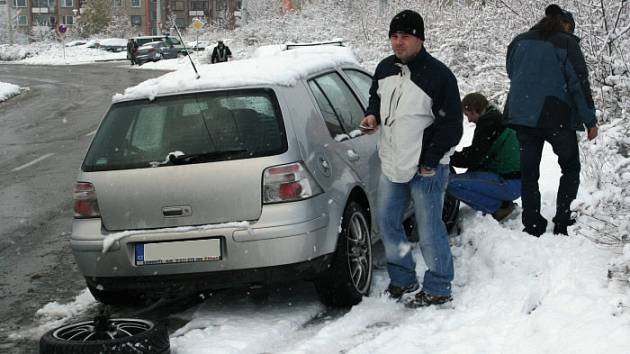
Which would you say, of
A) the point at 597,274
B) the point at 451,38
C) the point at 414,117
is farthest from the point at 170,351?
the point at 451,38

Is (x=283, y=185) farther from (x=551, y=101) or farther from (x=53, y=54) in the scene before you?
(x=53, y=54)

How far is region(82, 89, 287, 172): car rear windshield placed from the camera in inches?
204

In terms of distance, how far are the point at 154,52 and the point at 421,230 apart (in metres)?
45.6

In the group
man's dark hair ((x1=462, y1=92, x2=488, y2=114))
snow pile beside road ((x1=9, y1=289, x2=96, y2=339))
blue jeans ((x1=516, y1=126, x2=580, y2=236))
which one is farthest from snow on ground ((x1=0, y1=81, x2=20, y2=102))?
blue jeans ((x1=516, y1=126, x2=580, y2=236))

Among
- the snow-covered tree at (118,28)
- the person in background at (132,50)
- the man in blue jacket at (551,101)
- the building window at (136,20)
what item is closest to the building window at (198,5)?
the building window at (136,20)

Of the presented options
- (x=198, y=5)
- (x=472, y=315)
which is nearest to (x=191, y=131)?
(x=472, y=315)

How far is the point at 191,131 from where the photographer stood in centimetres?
533

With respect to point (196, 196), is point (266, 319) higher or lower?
lower

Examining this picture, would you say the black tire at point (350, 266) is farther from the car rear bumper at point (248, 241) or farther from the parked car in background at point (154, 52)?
the parked car in background at point (154, 52)

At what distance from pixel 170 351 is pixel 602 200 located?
248 cm

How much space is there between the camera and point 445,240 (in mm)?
5617

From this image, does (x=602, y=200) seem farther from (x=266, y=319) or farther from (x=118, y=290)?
(x=118, y=290)

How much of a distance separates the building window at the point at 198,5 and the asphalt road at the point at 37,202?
334ft

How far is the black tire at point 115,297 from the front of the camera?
572 cm
